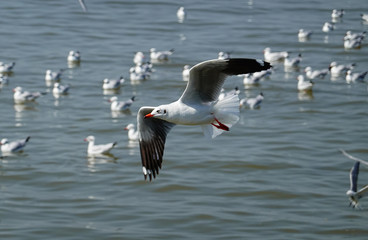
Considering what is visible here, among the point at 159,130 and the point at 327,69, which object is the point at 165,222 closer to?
the point at 159,130

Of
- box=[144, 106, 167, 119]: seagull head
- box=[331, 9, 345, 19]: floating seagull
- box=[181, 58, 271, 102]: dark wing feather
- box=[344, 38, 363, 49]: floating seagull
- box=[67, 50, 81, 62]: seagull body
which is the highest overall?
box=[181, 58, 271, 102]: dark wing feather

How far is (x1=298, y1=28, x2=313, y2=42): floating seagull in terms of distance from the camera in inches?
1066

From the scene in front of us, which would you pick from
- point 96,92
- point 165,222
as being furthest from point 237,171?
point 96,92

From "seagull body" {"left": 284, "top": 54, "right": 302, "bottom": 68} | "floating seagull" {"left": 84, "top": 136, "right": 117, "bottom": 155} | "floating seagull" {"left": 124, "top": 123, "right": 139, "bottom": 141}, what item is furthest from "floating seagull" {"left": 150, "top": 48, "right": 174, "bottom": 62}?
"floating seagull" {"left": 84, "top": 136, "right": 117, "bottom": 155}

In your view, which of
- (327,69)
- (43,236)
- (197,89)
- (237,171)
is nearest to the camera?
(197,89)

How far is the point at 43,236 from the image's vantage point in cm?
1466

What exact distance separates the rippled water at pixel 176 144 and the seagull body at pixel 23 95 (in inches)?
8.7

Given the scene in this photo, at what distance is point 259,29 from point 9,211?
584 inches

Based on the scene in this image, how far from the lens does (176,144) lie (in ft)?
61.6

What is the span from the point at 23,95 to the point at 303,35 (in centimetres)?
1007

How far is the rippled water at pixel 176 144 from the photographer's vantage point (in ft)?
50.2

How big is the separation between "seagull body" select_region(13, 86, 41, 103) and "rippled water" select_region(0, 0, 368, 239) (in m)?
0.22

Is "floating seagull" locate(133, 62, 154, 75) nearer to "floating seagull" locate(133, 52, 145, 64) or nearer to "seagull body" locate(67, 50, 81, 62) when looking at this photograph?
"floating seagull" locate(133, 52, 145, 64)

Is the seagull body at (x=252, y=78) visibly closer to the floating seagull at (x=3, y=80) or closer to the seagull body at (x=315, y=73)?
the seagull body at (x=315, y=73)
